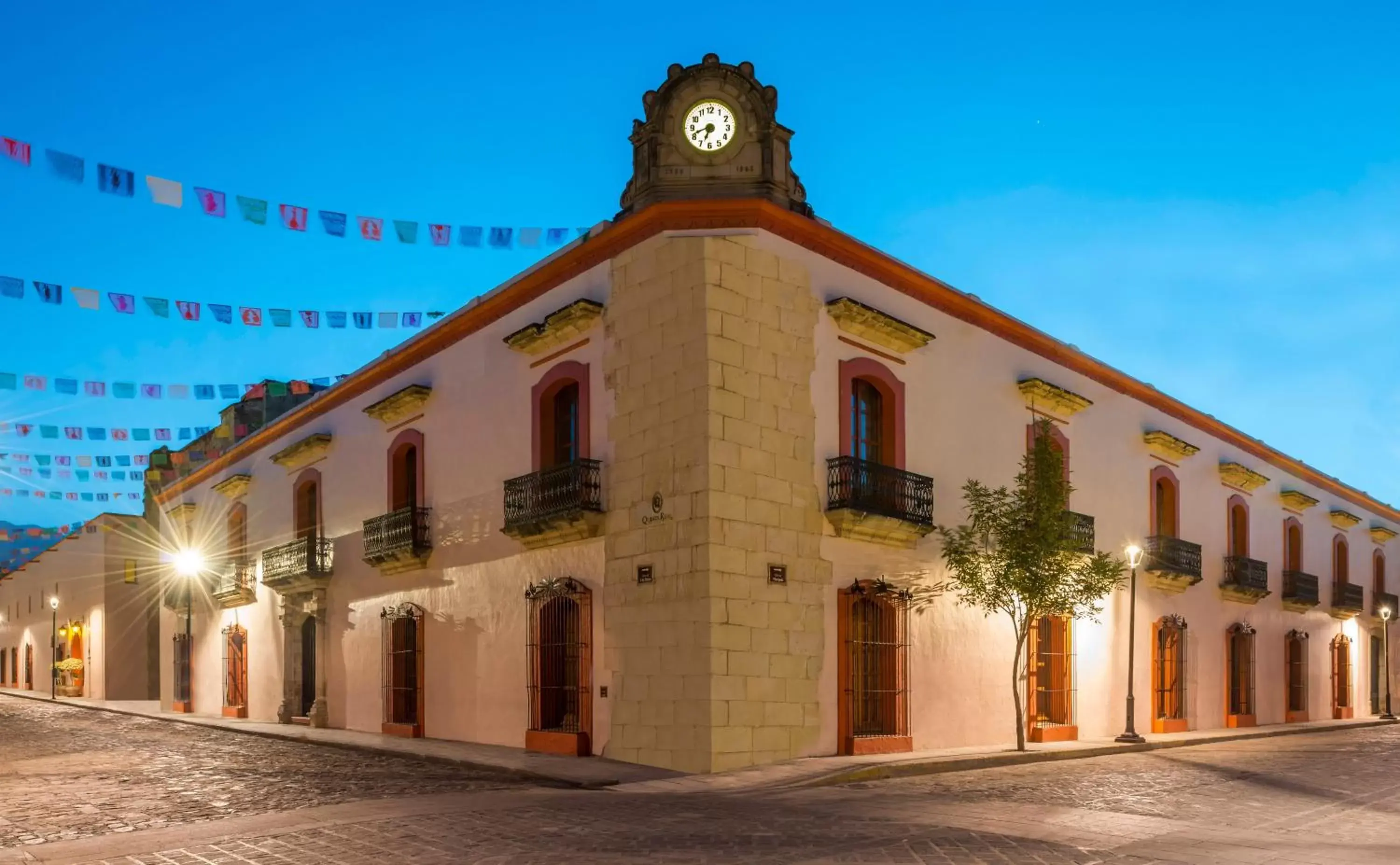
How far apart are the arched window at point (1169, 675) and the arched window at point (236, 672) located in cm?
1939

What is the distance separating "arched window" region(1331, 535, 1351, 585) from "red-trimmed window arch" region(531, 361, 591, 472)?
A: 25.4 metres

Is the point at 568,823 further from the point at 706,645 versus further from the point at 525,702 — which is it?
the point at 525,702

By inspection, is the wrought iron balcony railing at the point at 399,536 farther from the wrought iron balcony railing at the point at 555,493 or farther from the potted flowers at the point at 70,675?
the potted flowers at the point at 70,675

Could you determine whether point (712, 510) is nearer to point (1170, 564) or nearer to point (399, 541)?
point (399, 541)

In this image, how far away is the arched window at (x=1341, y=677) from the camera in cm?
3203

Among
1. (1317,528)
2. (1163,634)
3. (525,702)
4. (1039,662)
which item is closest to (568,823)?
(525,702)

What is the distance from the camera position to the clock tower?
1520cm

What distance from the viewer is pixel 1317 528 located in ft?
108

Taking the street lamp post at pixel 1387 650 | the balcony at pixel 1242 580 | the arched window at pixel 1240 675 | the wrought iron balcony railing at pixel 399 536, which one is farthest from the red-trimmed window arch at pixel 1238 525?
the wrought iron balcony railing at pixel 399 536

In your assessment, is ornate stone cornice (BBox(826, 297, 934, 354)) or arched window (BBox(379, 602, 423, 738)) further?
arched window (BBox(379, 602, 423, 738))

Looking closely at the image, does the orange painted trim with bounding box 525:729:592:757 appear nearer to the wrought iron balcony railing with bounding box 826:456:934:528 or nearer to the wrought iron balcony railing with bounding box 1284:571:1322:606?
the wrought iron balcony railing with bounding box 826:456:934:528

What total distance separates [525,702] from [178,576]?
18860 mm

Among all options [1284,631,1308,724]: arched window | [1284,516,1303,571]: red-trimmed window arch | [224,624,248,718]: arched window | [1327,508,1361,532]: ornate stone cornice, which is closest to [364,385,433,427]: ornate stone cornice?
[224,624,248,718]: arched window

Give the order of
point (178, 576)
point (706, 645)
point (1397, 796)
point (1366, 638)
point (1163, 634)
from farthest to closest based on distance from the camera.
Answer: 1. point (1366, 638)
2. point (178, 576)
3. point (1163, 634)
4. point (706, 645)
5. point (1397, 796)
